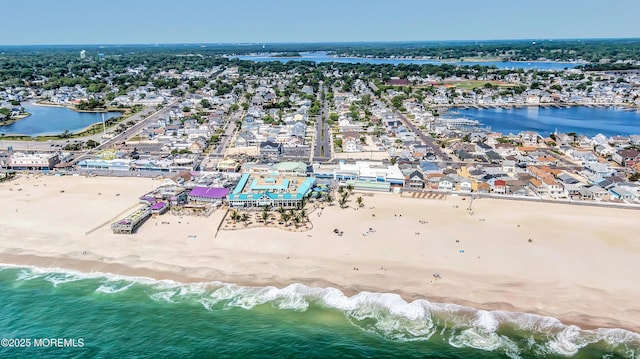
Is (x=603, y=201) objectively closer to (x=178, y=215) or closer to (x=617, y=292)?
(x=617, y=292)

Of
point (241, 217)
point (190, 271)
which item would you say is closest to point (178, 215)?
point (241, 217)

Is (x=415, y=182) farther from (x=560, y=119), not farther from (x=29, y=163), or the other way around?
(x=560, y=119)

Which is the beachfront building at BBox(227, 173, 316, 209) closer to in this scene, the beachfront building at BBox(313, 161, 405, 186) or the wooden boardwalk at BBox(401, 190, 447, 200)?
the beachfront building at BBox(313, 161, 405, 186)

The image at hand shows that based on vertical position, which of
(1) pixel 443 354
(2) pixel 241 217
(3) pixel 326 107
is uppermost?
(3) pixel 326 107

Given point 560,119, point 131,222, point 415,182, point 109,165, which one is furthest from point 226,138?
point 560,119

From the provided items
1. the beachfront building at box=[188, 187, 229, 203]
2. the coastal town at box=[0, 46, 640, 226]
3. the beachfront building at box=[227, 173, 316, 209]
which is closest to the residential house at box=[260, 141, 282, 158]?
the coastal town at box=[0, 46, 640, 226]

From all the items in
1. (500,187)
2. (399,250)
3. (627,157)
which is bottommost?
(399,250)
